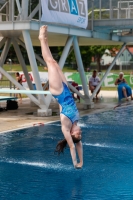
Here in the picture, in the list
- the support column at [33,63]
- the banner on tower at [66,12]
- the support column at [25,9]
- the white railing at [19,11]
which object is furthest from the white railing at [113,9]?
the support column at [33,63]

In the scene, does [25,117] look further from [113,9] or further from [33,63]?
[113,9]

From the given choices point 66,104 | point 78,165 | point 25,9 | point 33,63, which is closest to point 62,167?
point 78,165

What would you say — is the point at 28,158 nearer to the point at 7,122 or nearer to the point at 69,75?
the point at 7,122

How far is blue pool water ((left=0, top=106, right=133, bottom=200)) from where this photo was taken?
7500mm

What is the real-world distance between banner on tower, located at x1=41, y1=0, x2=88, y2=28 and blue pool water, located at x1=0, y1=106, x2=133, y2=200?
4267 mm

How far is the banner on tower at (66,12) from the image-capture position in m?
16.3

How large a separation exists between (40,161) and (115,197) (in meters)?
2.77

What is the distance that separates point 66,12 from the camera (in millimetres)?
17516

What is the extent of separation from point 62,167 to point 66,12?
9.44 m

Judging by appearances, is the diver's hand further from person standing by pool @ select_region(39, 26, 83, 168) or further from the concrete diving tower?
the concrete diving tower

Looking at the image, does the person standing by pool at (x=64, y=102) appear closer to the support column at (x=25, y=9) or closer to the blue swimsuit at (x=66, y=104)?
the blue swimsuit at (x=66, y=104)

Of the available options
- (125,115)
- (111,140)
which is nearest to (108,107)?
(125,115)

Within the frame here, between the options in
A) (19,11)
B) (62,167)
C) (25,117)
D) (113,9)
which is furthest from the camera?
(113,9)

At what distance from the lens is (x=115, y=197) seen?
724 cm
